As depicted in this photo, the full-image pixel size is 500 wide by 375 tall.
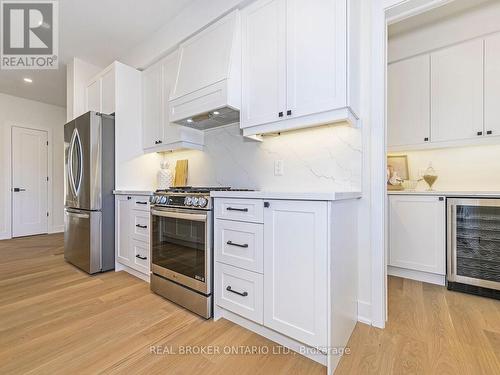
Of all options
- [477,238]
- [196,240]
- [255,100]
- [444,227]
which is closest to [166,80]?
[255,100]

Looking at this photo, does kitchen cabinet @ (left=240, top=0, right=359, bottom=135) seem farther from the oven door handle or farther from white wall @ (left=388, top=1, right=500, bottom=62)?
white wall @ (left=388, top=1, right=500, bottom=62)

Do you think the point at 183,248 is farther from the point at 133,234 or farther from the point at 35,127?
the point at 35,127

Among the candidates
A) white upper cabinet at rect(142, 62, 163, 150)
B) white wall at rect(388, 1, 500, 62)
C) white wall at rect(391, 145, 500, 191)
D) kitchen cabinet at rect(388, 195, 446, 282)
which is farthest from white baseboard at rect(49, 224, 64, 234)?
white wall at rect(388, 1, 500, 62)

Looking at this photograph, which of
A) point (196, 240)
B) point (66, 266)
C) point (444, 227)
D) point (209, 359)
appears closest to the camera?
Result: point (209, 359)

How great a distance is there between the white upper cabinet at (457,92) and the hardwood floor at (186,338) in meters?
1.61

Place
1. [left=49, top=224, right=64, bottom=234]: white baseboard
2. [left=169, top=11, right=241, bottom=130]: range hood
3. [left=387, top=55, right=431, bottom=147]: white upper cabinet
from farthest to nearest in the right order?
[left=49, top=224, right=64, bottom=234]: white baseboard < [left=387, top=55, right=431, bottom=147]: white upper cabinet < [left=169, top=11, right=241, bottom=130]: range hood

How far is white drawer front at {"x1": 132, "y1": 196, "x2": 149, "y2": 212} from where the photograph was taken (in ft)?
8.17

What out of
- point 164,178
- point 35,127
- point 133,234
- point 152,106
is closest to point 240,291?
point 133,234

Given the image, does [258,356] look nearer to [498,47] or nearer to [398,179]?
[398,179]

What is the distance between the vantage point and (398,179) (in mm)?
2875

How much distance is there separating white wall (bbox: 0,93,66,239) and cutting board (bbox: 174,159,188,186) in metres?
4.01

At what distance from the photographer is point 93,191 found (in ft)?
8.98

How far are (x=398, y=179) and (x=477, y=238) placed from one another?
92 centimetres

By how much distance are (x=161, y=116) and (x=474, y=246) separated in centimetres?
341
